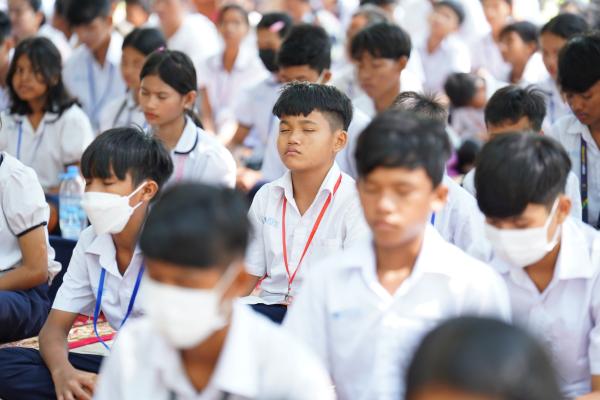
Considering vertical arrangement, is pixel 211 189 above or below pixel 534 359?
above

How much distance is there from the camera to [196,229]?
1.59 m

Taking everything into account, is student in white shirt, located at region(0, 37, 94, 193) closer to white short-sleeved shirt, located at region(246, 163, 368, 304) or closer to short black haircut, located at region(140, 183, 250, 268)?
white short-sleeved shirt, located at region(246, 163, 368, 304)

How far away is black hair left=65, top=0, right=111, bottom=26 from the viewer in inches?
222

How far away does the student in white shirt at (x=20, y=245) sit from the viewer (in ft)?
9.91

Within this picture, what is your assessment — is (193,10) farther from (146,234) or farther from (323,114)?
(146,234)

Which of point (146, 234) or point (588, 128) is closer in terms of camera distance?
point (146, 234)

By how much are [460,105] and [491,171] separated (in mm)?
3760

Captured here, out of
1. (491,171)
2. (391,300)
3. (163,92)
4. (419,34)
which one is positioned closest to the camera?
(391,300)

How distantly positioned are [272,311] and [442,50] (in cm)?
413

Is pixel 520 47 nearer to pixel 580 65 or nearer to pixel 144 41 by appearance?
pixel 144 41

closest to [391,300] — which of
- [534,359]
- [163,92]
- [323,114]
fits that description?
[534,359]

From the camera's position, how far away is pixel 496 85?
18.8 feet

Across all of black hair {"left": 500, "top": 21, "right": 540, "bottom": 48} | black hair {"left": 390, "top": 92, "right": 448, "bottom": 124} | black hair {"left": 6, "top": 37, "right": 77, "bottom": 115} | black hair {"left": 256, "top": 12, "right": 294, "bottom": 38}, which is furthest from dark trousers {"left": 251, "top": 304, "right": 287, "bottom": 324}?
black hair {"left": 500, "top": 21, "right": 540, "bottom": 48}

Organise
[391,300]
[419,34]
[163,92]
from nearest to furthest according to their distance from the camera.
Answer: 1. [391,300]
2. [163,92]
3. [419,34]
